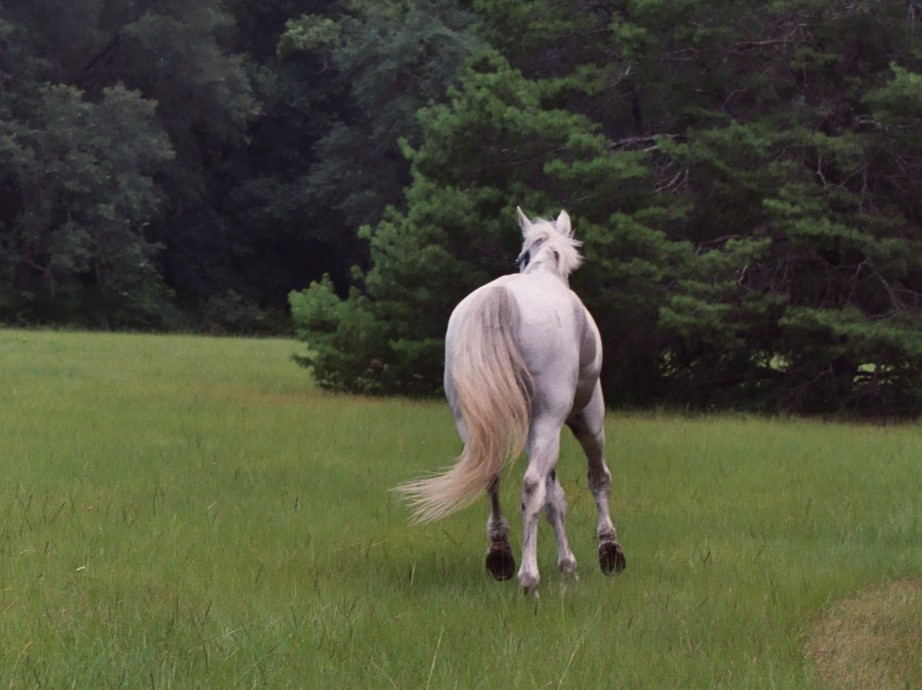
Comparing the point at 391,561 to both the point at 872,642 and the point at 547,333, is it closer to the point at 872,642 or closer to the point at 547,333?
the point at 547,333

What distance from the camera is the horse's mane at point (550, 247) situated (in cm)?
679

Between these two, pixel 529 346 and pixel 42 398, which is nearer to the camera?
pixel 529 346

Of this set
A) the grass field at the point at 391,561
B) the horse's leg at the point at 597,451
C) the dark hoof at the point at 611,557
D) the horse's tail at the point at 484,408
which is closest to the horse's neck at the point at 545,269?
the horse's leg at the point at 597,451

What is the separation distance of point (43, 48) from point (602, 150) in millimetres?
30443

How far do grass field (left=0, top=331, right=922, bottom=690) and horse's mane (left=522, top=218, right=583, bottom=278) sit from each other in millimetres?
1516

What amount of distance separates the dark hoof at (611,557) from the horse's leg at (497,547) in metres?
0.55

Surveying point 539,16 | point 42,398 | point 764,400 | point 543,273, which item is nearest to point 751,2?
point 539,16

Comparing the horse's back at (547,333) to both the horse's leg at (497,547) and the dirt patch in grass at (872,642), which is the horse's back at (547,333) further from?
the dirt patch in grass at (872,642)

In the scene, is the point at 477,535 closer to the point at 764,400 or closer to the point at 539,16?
the point at 764,400

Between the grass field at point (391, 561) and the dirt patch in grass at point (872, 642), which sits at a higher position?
the dirt patch in grass at point (872, 642)

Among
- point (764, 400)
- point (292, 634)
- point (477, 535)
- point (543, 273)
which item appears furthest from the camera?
point (764, 400)

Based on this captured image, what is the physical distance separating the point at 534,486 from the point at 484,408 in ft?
1.34

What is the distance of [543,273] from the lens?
6.63 m

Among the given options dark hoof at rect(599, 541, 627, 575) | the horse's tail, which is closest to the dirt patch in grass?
dark hoof at rect(599, 541, 627, 575)
